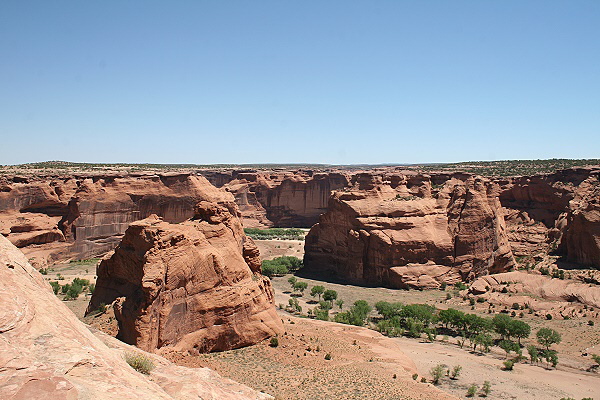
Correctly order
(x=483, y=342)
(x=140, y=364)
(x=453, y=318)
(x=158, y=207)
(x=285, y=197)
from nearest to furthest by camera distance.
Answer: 1. (x=140, y=364)
2. (x=483, y=342)
3. (x=453, y=318)
4. (x=158, y=207)
5. (x=285, y=197)

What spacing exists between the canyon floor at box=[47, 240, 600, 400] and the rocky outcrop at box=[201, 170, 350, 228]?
196 ft

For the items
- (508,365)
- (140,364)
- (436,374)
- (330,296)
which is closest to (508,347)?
(508,365)

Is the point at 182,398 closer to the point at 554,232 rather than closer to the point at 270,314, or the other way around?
the point at 270,314

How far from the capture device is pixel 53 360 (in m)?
7.88

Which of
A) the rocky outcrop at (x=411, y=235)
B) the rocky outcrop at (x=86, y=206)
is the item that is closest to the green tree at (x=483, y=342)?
the rocky outcrop at (x=411, y=235)

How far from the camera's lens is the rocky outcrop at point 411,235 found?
4850 centimetres

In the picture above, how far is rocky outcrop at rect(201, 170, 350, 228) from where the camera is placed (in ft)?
310

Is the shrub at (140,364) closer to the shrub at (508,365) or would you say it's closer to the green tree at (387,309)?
the shrub at (508,365)

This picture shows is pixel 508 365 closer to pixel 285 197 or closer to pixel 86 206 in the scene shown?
pixel 86 206

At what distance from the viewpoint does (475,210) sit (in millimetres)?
51781

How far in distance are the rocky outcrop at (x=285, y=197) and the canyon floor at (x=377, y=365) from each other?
5960cm

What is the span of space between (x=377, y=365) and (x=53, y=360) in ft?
61.3

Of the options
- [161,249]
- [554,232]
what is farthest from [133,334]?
[554,232]

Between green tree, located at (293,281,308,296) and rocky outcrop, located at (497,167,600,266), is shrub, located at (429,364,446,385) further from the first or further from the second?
rocky outcrop, located at (497,167,600,266)
